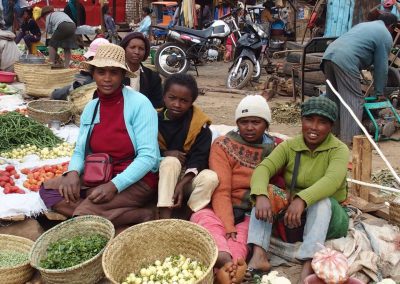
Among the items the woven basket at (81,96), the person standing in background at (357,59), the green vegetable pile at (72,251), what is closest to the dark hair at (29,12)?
the woven basket at (81,96)

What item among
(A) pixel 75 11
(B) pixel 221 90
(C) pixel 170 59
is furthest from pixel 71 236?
(A) pixel 75 11

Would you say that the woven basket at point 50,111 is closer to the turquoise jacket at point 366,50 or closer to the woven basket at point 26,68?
the woven basket at point 26,68

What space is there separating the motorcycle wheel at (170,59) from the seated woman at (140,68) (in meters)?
4.98

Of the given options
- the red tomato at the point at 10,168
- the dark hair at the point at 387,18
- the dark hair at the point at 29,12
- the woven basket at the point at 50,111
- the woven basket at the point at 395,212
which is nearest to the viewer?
the woven basket at the point at 395,212

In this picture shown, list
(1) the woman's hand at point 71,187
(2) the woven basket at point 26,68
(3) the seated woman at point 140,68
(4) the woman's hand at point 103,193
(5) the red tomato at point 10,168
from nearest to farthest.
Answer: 1. (4) the woman's hand at point 103,193
2. (1) the woman's hand at point 71,187
3. (5) the red tomato at point 10,168
4. (3) the seated woman at point 140,68
5. (2) the woven basket at point 26,68

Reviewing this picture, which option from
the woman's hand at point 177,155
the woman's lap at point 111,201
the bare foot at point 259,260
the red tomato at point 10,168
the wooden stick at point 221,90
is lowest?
the bare foot at point 259,260

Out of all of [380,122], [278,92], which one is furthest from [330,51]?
[278,92]

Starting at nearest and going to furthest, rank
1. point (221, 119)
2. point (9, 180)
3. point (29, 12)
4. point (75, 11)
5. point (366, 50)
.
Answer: point (9, 180) → point (366, 50) → point (221, 119) → point (29, 12) → point (75, 11)

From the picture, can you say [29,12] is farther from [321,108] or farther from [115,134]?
[321,108]

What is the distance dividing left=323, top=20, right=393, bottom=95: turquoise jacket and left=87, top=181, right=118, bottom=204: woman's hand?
3462 mm

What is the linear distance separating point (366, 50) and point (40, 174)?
3.81m

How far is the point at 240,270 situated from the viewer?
2574 millimetres

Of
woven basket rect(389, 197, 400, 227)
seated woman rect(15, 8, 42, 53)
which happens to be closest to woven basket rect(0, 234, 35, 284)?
woven basket rect(389, 197, 400, 227)

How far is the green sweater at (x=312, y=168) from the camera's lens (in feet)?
9.15
